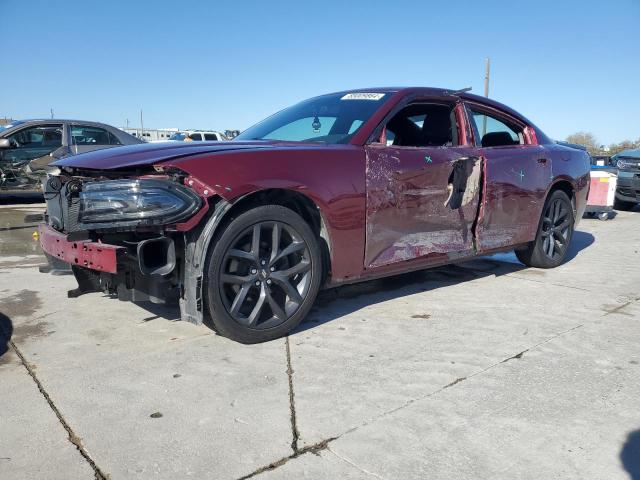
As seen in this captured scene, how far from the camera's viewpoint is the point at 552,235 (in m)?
5.38

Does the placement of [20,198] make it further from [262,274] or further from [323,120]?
[262,274]

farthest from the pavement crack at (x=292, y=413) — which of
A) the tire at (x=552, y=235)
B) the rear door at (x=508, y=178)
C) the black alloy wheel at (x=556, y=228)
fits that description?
the black alloy wheel at (x=556, y=228)

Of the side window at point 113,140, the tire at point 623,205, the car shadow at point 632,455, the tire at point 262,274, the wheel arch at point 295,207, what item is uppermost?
the side window at point 113,140

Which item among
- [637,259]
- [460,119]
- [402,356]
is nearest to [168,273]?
[402,356]

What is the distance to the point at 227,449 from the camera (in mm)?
2072

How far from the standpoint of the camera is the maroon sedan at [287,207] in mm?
2811

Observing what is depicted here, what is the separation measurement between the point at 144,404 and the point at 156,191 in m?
1.07

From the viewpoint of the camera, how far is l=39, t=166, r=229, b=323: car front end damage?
2746mm

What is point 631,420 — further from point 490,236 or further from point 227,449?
point 490,236

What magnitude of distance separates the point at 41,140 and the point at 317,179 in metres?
8.37

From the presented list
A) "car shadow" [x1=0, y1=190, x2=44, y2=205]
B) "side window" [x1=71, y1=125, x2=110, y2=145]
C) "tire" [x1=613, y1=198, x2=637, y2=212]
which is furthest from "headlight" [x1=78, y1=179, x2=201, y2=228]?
"tire" [x1=613, y1=198, x2=637, y2=212]

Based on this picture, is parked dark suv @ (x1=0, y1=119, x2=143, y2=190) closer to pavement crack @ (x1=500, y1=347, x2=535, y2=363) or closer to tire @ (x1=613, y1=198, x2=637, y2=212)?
pavement crack @ (x1=500, y1=347, x2=535, y2=363)

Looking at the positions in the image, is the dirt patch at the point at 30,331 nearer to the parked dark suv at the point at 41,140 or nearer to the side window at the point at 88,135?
the parked dark suv at the point at 41,140

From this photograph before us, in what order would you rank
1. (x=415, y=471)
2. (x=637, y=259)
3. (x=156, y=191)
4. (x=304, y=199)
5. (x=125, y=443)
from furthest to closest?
1. (x=637, y=259)
2. (x=304, y=199)
3. (x=156, y=191)
4. (x=125, y=443)
5. (x=415, y=471)
